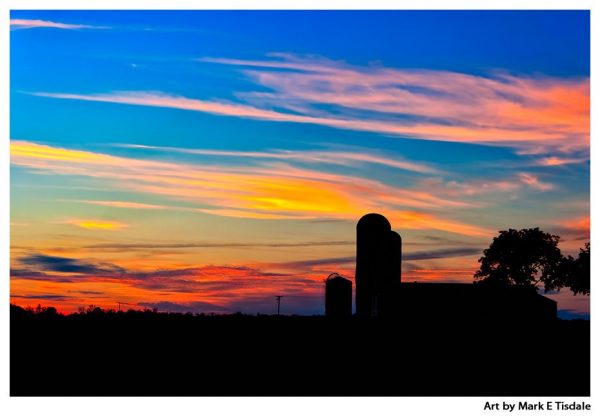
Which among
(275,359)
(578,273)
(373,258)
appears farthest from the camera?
(578,273)

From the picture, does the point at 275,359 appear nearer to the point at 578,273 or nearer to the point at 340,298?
the point at 340,298

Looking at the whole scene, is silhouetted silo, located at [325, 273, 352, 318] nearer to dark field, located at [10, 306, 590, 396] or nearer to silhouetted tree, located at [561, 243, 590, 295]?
dark field, located at [10, 306, 590, 396]

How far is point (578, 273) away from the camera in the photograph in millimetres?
67562

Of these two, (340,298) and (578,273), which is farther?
(578,273)

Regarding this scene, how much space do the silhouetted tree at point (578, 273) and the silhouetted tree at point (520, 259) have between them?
1132 mm

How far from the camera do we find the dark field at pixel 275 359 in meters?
29.1

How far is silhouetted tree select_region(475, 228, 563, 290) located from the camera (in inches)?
2739

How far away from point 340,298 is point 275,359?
2237 centimetres

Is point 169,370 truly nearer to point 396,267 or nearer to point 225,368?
point 225,368

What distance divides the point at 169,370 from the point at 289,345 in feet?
27.2

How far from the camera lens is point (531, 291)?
184ft

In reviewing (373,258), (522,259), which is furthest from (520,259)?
(373,258)

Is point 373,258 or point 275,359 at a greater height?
point 373,258

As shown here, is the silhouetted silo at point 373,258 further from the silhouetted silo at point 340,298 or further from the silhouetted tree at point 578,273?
the silhouetted tree at point 578,273
